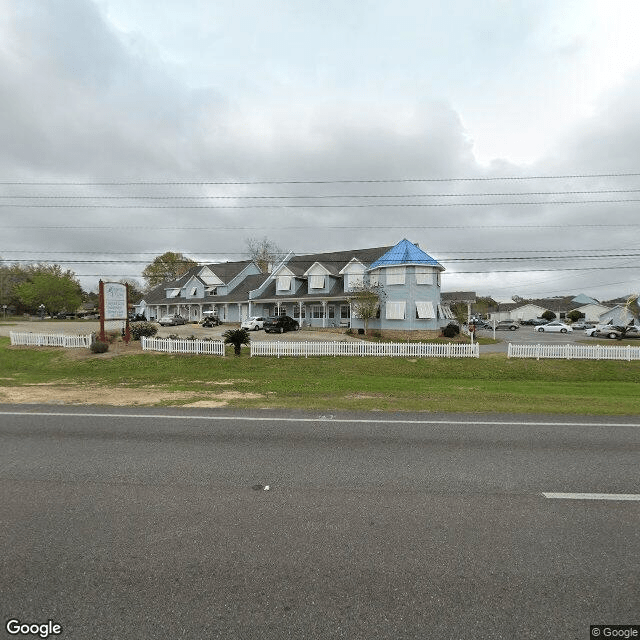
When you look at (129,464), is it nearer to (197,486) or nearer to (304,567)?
(197,486)

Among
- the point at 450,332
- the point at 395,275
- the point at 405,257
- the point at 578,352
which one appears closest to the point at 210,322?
the point at 395,275

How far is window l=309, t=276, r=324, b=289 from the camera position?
1644 inches

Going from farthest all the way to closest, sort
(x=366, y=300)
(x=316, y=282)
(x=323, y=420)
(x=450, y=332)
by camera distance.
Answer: (x=316, y=282) < (x=450, y=332) < (x=366, y=300) < (x=323, y=420)

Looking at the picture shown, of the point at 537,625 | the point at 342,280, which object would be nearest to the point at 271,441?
the point at 537,625

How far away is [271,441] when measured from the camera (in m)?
7.18

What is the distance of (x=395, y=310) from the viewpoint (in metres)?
36.3

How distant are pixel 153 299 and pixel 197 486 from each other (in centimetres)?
6080

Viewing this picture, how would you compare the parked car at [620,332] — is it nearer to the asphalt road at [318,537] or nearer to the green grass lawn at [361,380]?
the green grass lawn at [361,380]

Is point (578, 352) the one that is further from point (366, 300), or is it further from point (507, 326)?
point (507, 326)

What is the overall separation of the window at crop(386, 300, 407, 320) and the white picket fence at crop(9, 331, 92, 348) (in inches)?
962

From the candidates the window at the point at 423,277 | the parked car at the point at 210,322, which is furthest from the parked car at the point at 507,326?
the parked car at the point at 210,322

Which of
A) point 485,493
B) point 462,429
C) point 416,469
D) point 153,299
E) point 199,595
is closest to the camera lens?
point 199,595

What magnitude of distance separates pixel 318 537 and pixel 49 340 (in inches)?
1099

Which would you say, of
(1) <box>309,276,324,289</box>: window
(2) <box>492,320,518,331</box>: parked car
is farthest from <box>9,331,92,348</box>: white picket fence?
(2) <box>492,320,518,331</box>: parked car
